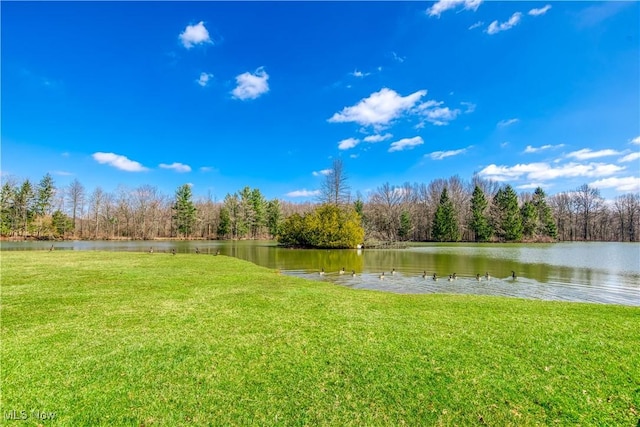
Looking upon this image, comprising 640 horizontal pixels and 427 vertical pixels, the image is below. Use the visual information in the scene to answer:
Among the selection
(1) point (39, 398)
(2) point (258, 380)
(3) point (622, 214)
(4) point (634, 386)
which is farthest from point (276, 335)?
(3) point (622, 214)

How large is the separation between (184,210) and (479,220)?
63836mm

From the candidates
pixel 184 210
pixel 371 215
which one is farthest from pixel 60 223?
pixel 371 215

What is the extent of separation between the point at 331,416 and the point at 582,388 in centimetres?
332

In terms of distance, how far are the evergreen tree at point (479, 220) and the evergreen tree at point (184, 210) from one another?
61490 millimetres

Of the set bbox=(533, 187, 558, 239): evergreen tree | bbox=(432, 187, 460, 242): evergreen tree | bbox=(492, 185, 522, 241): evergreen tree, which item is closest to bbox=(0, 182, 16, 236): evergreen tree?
bbox=(432, 187, 460, 242): evergreen tree

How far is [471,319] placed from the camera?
683 cm

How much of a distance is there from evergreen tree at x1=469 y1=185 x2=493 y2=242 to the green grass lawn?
204 feet

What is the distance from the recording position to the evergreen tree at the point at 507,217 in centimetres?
6247

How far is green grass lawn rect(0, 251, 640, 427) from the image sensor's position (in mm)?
3513

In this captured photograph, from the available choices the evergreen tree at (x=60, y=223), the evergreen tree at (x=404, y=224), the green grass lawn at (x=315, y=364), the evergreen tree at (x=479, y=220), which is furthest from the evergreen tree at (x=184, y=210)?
the green grass lawn at (x=315, y=364)

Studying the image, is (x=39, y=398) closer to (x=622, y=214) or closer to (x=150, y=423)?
(x=150, y=423)

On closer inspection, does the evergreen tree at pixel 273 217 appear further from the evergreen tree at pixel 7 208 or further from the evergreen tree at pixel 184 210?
the evergreen tree at pixel 7 208

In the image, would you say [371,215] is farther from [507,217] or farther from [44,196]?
[44,196]

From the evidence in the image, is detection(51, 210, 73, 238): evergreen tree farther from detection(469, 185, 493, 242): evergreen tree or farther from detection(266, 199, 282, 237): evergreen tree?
detection(469, 185, 493, 242): evergreen tree
